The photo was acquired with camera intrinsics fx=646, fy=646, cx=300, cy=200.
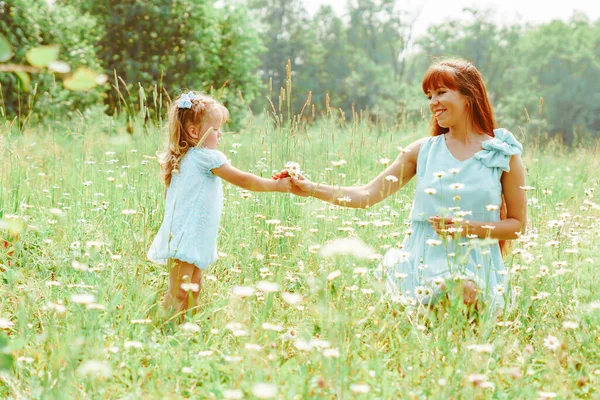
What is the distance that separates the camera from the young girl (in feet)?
9.52

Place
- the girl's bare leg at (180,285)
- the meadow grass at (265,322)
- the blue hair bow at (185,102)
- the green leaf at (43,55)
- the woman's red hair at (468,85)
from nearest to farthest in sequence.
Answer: the green leaf at (43,55), the meadow grass at (265,322), the girl's bare leg at (180,285), the blue hair bow at (185,102), the woman's red hair at (468,85)

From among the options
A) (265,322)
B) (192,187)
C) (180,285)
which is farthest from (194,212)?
(265,322)

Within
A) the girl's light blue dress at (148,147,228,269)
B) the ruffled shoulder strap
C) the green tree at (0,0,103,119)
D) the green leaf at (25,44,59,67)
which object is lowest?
the girl's light blue dress at (148,147,228,269)

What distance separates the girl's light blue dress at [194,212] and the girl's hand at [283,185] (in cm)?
30

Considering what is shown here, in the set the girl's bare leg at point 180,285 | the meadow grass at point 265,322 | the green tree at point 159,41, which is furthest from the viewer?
the green tree at point 159,41

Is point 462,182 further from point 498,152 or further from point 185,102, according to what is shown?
point 185,102

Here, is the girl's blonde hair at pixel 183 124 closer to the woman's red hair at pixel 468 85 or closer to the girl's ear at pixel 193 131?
the girl's ear at pixel 193 131

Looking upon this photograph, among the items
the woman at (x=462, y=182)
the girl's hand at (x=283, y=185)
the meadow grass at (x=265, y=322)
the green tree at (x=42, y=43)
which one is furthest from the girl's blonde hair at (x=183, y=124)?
the green tree at (x=42, y=43)

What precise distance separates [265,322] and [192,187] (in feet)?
2.59

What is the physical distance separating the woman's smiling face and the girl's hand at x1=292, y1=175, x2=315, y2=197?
2.36 ft

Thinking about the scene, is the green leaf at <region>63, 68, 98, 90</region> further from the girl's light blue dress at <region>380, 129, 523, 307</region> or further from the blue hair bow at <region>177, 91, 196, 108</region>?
the girl's light blue dress at <region>380, 129, 523, 307</region>

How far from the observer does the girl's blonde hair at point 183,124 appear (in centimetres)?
303

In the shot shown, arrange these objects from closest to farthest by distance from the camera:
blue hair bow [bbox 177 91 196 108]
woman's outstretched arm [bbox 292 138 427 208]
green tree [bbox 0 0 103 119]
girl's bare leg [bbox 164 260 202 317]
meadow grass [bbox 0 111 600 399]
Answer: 1. meadow grass [bbox 0 111 600 399]
2. girl's bare leg [bbox 164 260 202 317]
3. blue hair bow [bbox 177 91 196 108]
4. woman's outstretched arm [bbox 292 138 427 208]
5. green tree [bbox 0 0 103 119]

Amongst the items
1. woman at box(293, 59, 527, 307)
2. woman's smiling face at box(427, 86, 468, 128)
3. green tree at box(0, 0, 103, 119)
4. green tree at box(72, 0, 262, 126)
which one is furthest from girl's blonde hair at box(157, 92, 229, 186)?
green tree at box(72, 0, 262, 126)
